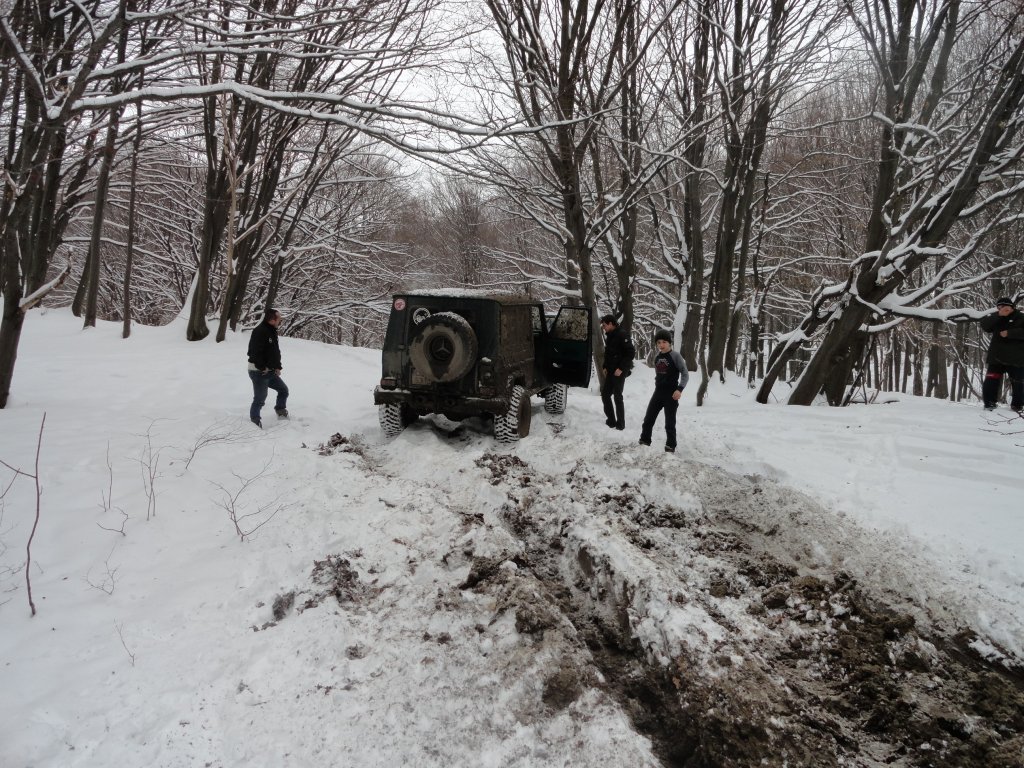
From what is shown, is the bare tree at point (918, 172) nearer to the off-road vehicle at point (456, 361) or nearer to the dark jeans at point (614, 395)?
the dark jeans at point (614, 395)

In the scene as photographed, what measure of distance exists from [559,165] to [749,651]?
8.46 m

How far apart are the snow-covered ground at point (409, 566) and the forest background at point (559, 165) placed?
2.61m

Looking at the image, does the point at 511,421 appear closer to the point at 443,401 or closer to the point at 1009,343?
the point at 443,401

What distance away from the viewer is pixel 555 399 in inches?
385

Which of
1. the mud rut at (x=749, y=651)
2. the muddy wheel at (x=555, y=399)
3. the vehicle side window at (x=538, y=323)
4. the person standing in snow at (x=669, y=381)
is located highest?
the vehicle side window at (x=538, y=323)

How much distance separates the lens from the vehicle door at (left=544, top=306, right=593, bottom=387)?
917 cm

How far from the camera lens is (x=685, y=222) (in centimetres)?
1692

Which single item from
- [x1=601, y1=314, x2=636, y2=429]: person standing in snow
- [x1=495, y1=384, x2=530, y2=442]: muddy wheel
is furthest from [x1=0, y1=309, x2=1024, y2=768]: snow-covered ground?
[x1=601, y1=314, x2=636, y2=429]: person standing in snow

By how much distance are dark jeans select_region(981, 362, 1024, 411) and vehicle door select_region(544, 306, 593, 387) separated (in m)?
6.09

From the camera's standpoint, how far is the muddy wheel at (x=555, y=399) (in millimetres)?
9750

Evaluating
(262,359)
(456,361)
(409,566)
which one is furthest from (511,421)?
(262,359)

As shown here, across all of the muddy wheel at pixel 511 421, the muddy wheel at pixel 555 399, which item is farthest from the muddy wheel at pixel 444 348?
the muddy wheel at pixel 555 399

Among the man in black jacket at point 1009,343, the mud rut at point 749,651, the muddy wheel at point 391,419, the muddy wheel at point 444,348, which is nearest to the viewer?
the mud rut at point 749,651

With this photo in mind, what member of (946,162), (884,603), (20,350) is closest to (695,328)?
(946,162)
